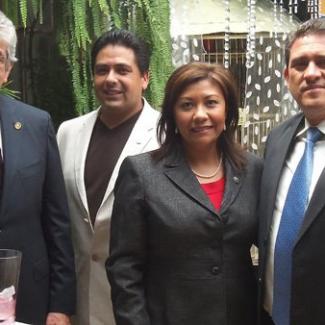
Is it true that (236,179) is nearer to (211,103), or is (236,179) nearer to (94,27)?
(211,103)

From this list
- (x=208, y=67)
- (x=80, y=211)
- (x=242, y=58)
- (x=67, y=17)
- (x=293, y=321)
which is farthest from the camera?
(x=242, y=58)

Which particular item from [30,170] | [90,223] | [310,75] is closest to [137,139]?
[90,223]

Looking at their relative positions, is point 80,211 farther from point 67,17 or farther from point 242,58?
point 242,58

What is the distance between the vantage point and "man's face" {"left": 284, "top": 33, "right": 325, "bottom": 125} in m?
2.18

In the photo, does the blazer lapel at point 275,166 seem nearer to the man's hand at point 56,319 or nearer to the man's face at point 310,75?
the man's face at point 310,75

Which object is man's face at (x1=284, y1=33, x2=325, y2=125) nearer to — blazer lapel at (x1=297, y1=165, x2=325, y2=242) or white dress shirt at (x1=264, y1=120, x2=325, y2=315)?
white dress shirt at (x1=264, y1=120, x2=325, y2=315)

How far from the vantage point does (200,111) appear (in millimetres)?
2232

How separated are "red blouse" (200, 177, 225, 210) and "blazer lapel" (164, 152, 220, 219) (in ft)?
0.12

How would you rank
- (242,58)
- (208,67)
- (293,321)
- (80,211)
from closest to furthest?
(293,321), (208,67), (80,211), (242,58)

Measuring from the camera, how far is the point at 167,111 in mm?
2332

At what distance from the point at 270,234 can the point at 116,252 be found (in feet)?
1.79

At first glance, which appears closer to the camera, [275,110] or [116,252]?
[116,252]

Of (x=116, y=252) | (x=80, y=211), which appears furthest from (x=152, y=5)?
(x=116, y=252)

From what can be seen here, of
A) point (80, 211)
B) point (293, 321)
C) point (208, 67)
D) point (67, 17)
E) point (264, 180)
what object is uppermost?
point (67, 17)
